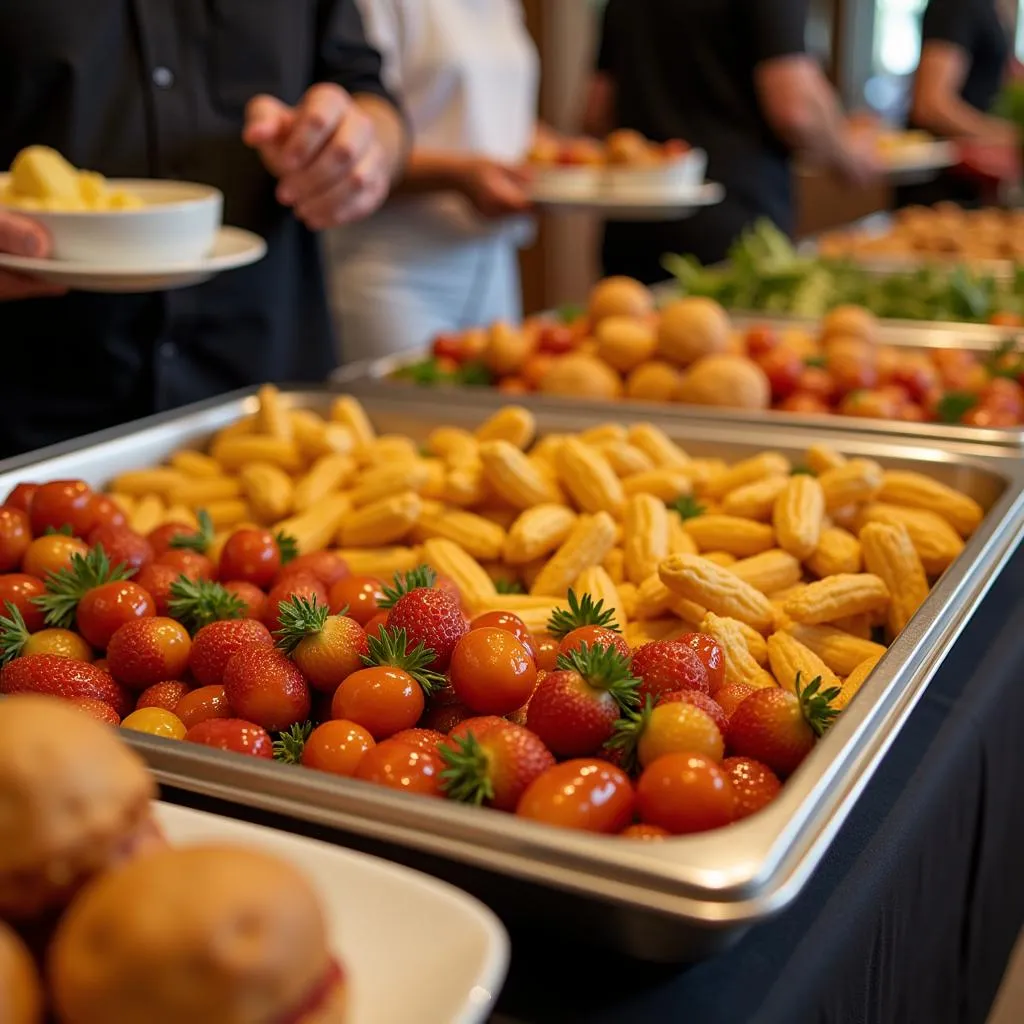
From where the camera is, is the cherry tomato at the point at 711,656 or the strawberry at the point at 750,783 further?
the cherry tomato at the point at 711,656

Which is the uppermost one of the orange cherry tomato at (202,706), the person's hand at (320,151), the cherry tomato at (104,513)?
the person's hand at (320,151)

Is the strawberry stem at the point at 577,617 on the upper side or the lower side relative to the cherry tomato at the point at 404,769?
upper

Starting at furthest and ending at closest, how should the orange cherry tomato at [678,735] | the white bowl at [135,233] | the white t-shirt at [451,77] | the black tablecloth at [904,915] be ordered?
1. the white t-shirt at [451,77]
2. the white bowl at [135,233]
3. the orange cherry tomato at [678,735]
4. the black tablecloth at [904,915]

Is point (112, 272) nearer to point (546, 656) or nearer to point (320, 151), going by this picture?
point (320, 151)

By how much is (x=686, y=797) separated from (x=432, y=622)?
0.26 metres

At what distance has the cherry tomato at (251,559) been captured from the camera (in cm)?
118

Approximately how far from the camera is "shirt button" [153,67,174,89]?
69.3 inches

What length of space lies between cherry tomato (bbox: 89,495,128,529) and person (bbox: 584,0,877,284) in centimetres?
240

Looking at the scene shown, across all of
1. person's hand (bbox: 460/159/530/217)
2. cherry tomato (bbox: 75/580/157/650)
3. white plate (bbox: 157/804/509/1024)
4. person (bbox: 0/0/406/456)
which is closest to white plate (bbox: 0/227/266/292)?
person (bbox: 0/0/406/456)

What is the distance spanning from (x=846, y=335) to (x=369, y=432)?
0.89 meters

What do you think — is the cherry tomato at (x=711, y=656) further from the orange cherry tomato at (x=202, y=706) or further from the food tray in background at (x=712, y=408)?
the food tray in background at (x=712, y=408)

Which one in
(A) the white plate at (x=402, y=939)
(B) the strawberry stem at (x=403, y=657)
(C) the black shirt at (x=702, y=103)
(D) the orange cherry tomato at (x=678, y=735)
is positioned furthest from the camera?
(C) the black shirt at (x=702, y=103)

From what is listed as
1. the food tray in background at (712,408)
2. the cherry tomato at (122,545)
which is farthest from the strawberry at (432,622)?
the food tray in background at (712,408)

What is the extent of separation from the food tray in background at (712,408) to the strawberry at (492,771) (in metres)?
0.92
